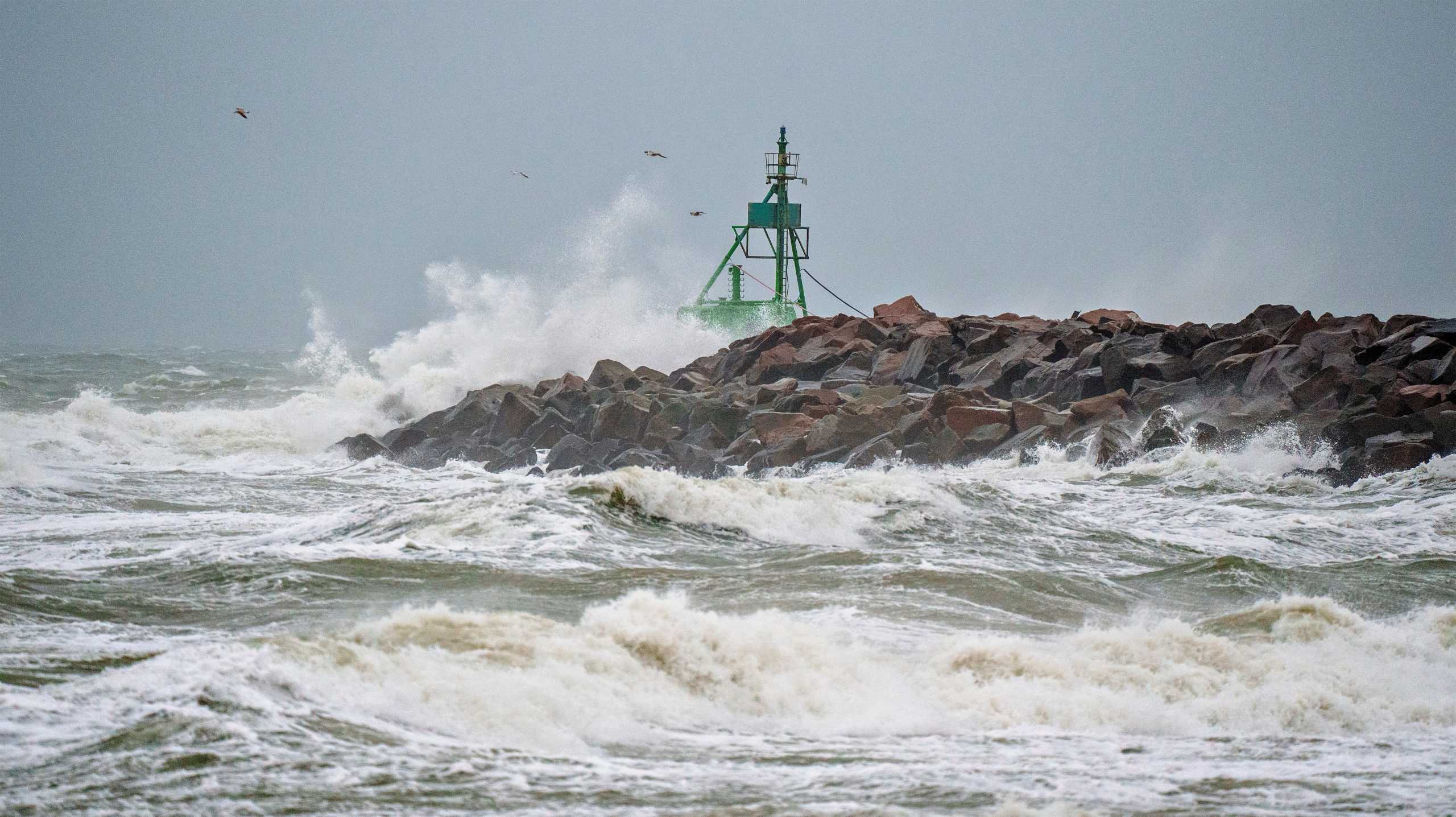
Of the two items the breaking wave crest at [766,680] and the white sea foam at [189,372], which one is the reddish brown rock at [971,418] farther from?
the white sea foam at [189,372]

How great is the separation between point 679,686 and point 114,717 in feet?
6.96

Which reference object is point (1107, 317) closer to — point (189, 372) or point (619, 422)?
point (619, 422)

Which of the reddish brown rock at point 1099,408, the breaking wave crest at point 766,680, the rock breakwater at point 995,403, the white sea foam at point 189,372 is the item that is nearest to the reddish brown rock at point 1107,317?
the rock breakwater at point 995,403

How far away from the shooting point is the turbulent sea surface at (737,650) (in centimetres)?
436

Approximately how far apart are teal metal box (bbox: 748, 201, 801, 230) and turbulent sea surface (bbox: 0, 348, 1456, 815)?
16.5m

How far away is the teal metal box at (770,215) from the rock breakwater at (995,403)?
774cm

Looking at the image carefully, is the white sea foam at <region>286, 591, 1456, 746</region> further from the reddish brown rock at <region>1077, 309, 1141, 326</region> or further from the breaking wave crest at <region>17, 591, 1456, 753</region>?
the reddish brown rock at <region>1077, 309, 1141, 326</region>

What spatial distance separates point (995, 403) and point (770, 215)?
13149 millimetres

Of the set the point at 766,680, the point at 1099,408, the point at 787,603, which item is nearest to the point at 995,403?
the point at 1099,408

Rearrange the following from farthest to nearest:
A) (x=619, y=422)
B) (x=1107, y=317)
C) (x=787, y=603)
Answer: (x=1107, y=317) → (x=619, y=422) → (x=787, y=603)

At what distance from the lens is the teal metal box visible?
2844 cm

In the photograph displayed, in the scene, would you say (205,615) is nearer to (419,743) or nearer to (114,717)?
(114,717)

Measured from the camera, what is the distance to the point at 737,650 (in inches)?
230

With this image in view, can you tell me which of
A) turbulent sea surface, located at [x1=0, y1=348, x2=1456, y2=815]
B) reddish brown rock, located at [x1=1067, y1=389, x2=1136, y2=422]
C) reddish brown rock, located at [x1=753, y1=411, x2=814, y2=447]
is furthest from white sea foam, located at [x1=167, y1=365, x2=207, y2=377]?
reddish brown rock, located at [x1=1067, y1=389, x2=1136, y2=422]
